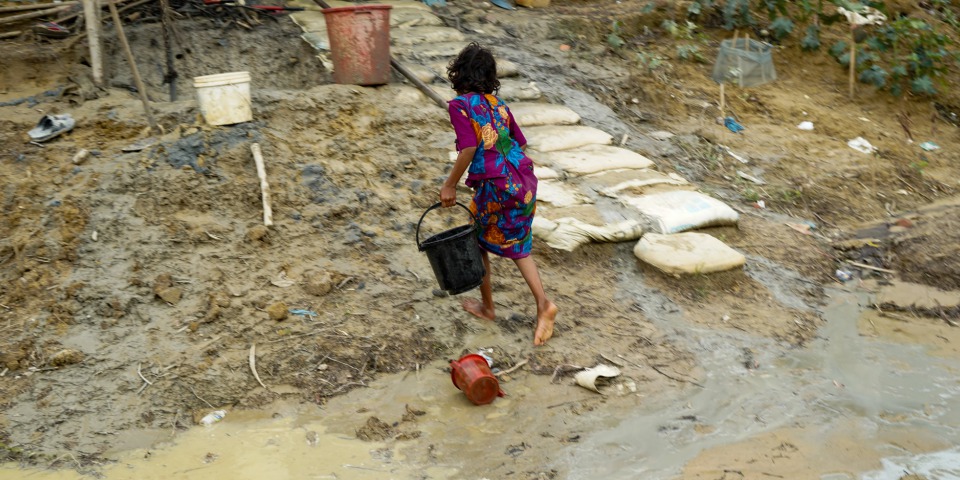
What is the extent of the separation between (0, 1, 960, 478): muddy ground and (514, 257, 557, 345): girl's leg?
0.08m

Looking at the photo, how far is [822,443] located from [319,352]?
7.14ft

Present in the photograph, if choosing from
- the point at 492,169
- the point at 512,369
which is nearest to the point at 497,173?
the point at 492,169

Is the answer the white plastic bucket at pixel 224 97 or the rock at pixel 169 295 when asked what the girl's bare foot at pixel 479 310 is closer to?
the rock at pixel 169 295

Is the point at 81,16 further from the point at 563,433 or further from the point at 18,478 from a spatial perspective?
the point at 563,433

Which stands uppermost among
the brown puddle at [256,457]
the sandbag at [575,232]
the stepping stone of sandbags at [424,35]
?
the stepping stone of sandbags at [424,35]

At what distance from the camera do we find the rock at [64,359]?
3602mm

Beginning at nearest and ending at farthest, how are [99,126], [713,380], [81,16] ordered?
1. [713,380]
2. [99,126]
3. [81,16]

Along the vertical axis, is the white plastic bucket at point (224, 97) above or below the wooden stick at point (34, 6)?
below

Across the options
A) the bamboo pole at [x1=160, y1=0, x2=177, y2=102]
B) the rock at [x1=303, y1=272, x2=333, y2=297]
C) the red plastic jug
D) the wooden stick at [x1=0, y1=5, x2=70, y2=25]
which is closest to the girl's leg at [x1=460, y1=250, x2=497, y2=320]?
the red plastic jug

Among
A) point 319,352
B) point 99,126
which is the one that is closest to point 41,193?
point 99,126

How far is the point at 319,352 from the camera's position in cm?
375

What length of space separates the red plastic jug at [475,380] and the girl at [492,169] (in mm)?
477

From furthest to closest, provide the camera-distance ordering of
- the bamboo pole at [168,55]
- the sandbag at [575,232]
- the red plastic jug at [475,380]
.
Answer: the bamboo pole at [168,55]
the sandbag at [575,232]
the red plastic jug at [475,380]

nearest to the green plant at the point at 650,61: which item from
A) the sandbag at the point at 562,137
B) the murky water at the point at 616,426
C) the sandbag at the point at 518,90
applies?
the sandbag at the point at 518,90
